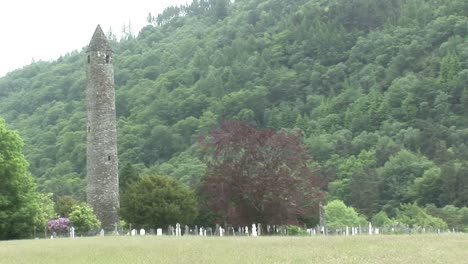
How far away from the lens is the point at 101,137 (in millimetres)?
72062

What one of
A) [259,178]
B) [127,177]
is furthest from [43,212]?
[127,177]

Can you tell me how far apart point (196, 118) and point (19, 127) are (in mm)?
36847

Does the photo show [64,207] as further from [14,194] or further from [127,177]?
[14,194]

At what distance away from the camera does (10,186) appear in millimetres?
55750

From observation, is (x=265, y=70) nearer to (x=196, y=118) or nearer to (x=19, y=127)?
(x=196, y=118)

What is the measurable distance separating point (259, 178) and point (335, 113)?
110677 millimetres

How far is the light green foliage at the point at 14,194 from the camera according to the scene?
181 feet

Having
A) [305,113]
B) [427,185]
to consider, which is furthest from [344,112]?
[427,185]

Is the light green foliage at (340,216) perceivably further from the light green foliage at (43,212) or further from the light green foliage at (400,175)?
the light green foliage at (43,212)

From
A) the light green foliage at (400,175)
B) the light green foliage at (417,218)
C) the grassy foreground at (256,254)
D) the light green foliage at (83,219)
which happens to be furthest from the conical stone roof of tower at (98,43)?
the light green foliage at (400,175)

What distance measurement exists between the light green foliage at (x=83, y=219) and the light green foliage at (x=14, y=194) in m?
6.35

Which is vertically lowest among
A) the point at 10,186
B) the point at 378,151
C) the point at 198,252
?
the point at 198,252

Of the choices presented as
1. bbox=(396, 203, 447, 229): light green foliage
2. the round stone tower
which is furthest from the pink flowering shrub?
bbox=(396, 203, 447, 229): light green foliage

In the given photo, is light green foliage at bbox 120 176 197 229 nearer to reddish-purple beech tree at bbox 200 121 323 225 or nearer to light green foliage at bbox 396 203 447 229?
reddish-purple beech tree at bbox 200 121 323 225
